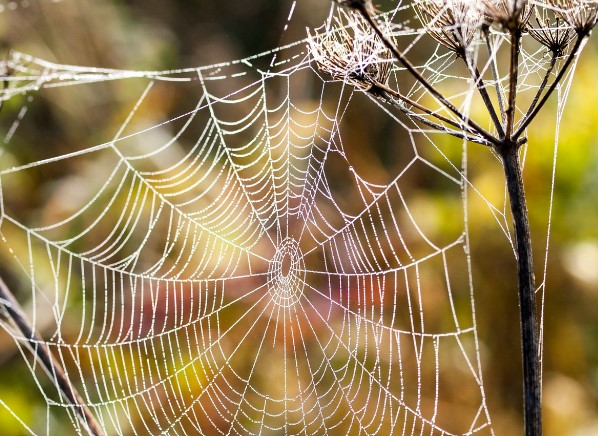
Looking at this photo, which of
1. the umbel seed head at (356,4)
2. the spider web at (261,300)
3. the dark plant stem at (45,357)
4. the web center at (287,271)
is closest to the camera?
the umbel seed head at (356,4)

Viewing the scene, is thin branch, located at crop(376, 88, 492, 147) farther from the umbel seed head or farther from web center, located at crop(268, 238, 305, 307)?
web center, located at crop(268, 238, 305, 307)

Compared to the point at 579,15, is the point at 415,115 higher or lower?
lower

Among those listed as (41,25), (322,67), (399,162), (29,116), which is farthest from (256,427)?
(322,67)

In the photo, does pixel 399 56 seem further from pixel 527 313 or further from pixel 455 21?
pixel 527 313

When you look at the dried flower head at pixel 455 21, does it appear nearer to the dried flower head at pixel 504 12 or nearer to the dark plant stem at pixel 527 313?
the dried flower head at pixel 504 12

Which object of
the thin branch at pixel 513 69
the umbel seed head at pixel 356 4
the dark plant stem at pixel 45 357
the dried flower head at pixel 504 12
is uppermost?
the dried flower head at pixel 504 12

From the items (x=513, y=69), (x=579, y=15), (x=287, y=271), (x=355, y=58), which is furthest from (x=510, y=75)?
(x=287, y=271)

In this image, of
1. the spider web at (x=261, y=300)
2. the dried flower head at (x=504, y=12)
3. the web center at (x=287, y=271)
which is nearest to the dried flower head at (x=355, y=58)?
the dried flower head at (x=504, y=12)

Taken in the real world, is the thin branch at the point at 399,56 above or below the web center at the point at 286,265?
below
